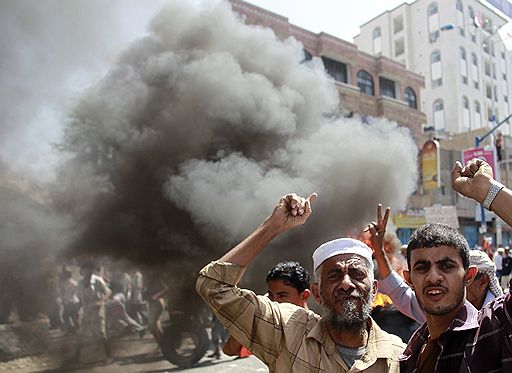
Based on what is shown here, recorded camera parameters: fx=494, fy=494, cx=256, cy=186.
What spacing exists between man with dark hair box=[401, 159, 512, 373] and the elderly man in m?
0.15

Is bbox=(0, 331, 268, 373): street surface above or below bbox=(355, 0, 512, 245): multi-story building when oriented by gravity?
below

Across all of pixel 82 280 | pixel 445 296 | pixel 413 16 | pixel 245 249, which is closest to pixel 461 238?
pixel 445 296

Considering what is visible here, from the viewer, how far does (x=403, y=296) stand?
2.55m

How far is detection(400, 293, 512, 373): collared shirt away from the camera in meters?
1.34

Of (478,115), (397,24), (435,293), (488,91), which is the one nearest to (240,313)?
(435,293)

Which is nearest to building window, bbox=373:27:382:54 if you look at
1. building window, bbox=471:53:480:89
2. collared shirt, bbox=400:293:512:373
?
building window, bbox=471:53:480:89

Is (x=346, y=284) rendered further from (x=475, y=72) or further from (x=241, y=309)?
(x=475, y=72)

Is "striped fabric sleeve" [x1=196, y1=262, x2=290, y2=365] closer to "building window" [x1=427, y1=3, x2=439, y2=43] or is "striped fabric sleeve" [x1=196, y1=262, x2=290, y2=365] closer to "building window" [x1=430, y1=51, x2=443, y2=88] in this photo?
"building window" [x1=430, y1=51, x2=443, y2=88]

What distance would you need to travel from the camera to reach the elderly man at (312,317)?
1.65 metres

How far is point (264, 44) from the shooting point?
356 inches

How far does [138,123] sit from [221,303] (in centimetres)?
683

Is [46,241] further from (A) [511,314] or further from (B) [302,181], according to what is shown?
(A) [511,314]

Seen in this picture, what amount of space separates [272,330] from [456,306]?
61 cm

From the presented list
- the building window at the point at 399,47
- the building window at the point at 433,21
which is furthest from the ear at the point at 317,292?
the building window at the point at 399,47
